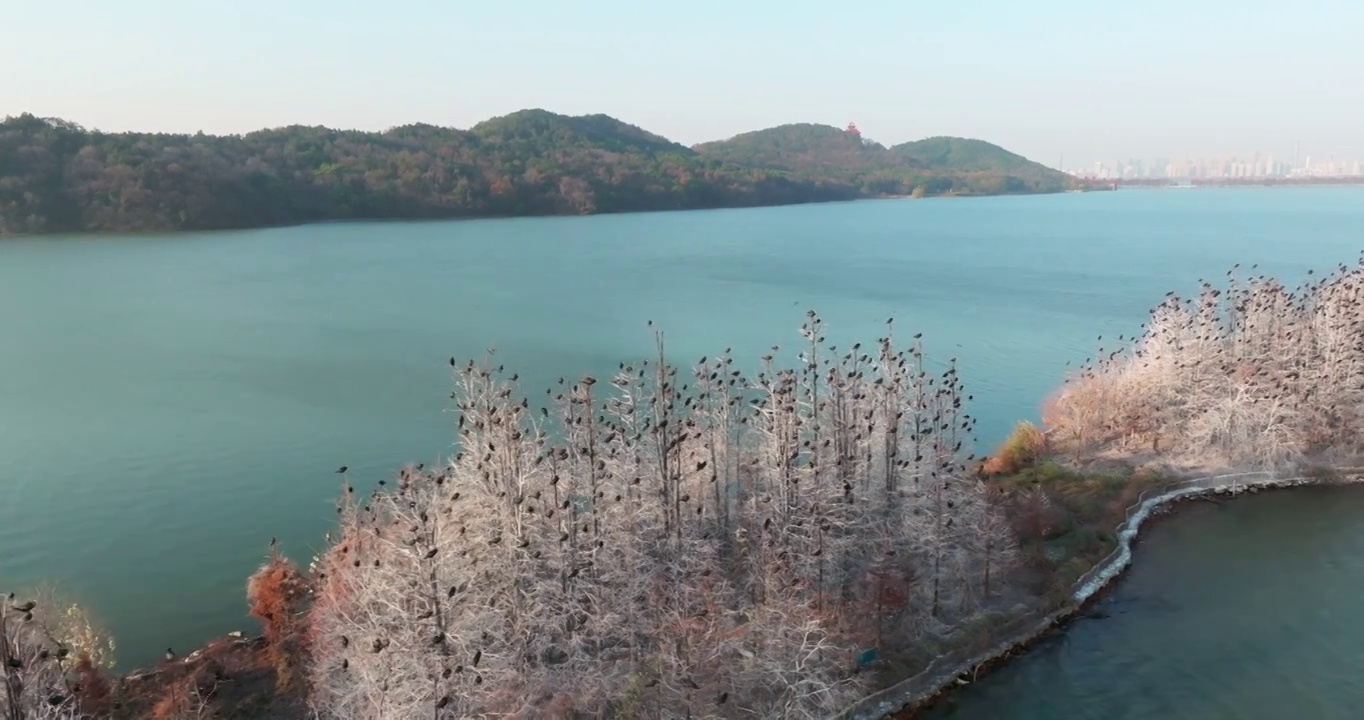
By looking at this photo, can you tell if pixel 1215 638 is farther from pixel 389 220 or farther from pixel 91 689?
pixel 389 220

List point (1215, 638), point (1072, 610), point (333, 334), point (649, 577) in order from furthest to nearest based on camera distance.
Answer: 1. point (333, 334)
2. point (1072, 610)
3. point (1215, 638)
4. point (649, 577)

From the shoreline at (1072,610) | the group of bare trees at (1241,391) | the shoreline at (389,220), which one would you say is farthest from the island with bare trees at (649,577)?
the shoreline at (389,220)

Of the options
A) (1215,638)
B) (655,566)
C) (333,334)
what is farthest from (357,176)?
(1215,638)

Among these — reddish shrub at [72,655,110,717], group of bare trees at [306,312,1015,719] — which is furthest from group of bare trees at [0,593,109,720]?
group of bare trees at [306,312,1015,719]

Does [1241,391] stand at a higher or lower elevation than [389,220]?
lower

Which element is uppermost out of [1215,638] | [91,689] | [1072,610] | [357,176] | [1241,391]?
[357,176]

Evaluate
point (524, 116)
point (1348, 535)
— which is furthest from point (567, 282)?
point (524, 116)

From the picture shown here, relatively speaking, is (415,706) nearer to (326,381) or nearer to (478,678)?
(478,678)

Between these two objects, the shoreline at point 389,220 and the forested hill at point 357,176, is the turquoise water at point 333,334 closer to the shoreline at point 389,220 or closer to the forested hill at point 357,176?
the shoreline at point 389,220
